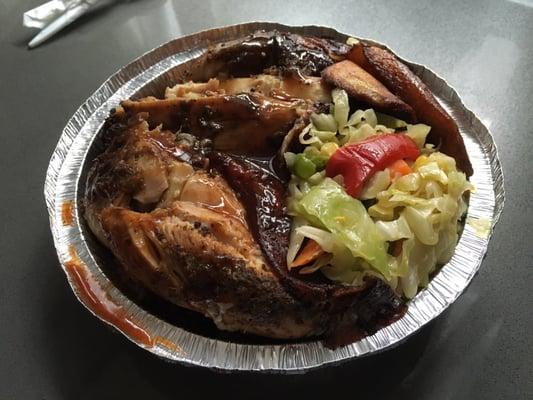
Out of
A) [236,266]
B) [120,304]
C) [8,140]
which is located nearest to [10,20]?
[8,140]

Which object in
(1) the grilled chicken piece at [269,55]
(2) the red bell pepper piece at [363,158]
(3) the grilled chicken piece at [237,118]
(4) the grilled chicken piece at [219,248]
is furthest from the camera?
(1) the grilled chicken piece at [269,55]

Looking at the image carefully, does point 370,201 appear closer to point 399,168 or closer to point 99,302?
point 399,168

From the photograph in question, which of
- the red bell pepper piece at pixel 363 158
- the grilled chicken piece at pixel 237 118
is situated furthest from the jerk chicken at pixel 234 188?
the red bell pepper piece at pixel 363 158

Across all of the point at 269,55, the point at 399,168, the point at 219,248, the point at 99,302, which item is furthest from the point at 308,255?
the point at 269,55

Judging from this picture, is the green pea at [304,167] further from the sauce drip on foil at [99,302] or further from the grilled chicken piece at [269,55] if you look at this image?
the sauce drip on foil at [99,302]

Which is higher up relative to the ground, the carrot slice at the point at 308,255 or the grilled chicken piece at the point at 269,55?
the grilled chicken piece at the point at 269,55

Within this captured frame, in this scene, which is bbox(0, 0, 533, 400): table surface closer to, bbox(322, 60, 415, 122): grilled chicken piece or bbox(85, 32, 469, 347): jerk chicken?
bbox(85, 32, 469, 347): jerk chicken
